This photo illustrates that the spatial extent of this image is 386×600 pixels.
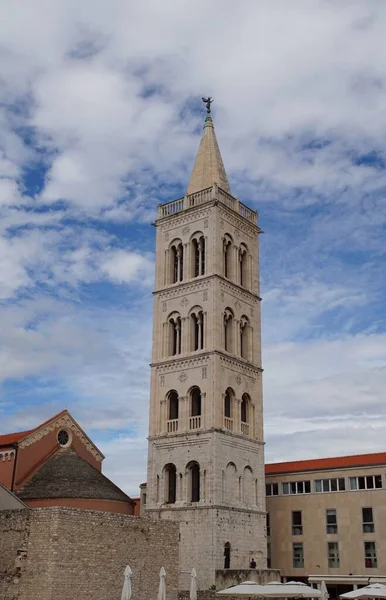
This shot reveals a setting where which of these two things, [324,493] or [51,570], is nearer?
[51,570]

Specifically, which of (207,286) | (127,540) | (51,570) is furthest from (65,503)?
(207,286)

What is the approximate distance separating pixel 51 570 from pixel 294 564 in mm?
28243

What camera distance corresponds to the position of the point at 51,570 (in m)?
29.1

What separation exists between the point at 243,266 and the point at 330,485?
1726cm

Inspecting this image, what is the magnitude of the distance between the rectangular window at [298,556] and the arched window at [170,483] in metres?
11.3

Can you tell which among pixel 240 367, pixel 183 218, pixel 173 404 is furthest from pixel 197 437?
pixel 183 218

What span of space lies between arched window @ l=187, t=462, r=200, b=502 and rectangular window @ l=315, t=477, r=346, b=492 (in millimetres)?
10677

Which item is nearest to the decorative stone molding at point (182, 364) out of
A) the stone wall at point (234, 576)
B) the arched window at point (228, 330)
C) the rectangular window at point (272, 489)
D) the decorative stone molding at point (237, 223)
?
the arched window at point (228, 330)

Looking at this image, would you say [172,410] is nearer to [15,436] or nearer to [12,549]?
[15,436]

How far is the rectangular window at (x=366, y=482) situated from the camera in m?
49.9

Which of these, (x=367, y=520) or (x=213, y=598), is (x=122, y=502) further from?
(x=367, y=520)

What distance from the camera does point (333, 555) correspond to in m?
50.7

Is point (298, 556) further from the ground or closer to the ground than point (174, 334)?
closer to the ground

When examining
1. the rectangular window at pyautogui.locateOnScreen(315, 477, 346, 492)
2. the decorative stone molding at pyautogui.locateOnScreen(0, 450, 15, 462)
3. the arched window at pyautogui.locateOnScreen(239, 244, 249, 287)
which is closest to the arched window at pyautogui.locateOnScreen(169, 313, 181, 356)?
the arched window at pyautogui.locateOnScreen(239, 244, 249, 287)
